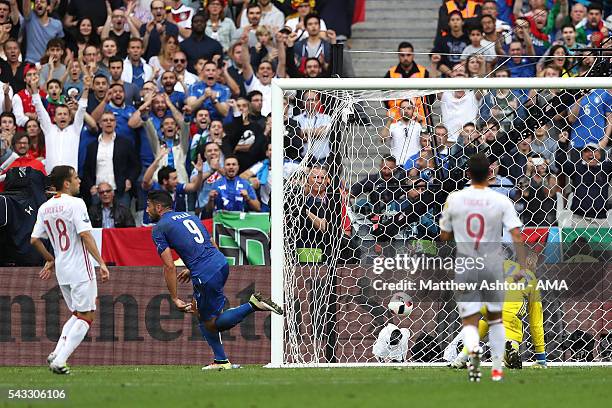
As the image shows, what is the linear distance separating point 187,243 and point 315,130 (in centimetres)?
221

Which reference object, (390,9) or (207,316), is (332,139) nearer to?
(207,316)

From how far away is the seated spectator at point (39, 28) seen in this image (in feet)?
66.4

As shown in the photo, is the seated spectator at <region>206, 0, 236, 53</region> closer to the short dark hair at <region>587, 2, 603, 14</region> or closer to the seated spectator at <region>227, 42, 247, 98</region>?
the seated spectator at <region>227, 42, 247, 98</region>

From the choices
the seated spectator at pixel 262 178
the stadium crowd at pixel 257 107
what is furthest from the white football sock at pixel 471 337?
the seated spectator at pixel 262 178

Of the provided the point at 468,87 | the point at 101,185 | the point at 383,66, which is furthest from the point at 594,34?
the point at 101,185

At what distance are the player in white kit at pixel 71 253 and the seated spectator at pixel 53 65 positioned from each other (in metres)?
6.98

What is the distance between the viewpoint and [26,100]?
752 inches

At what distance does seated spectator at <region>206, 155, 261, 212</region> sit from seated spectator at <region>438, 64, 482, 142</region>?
331 cm

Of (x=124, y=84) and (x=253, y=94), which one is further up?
(x=124, y=84)

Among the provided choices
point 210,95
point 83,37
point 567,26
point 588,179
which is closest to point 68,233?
point 588,179

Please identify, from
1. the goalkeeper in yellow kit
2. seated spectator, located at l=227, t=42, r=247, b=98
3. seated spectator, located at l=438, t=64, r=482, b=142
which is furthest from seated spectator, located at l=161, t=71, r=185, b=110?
the goalkeeper in yellow kit

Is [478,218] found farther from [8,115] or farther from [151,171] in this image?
[8,115]

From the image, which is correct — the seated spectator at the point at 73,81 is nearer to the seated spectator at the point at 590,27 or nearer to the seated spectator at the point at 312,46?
the seated spectator at the point at 312,46

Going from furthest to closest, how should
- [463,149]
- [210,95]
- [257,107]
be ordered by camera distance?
[210,95] < [257,107] < [463,149]
